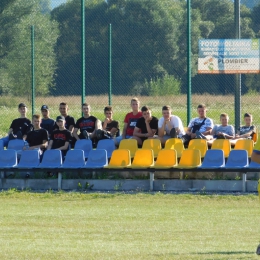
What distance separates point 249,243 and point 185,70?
1073 centimetres

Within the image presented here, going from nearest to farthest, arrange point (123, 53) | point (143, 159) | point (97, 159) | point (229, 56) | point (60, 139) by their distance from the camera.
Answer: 1. point (143, 159)
2. point (97, 159)
3. point (60, 139)
4. point (229, 56)
5. point (123, 53)

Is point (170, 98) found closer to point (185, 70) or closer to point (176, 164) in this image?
point (185, 70)

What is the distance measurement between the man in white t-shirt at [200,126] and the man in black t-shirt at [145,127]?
612 millimetres

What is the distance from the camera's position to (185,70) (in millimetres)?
19609

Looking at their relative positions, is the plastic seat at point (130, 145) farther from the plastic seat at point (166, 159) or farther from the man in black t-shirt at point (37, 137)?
the man in black t-shirt at point (37, 137)

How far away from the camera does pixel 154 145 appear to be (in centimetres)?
1579

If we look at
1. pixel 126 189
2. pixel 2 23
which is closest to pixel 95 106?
pixel 2 23

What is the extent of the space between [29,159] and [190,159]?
317 centimetres

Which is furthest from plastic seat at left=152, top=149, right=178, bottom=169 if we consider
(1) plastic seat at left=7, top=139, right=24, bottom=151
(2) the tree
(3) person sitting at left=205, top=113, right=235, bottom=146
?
(2) the tree

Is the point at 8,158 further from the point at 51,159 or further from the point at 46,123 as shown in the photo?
the point at 46,123

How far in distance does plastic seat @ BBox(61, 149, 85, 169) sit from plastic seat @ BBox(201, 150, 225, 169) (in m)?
2.27

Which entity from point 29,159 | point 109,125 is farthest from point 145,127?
point 29,159

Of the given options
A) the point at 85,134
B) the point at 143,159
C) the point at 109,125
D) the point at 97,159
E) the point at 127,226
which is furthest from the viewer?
the point at 109,125

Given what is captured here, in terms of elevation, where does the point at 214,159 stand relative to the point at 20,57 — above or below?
below
